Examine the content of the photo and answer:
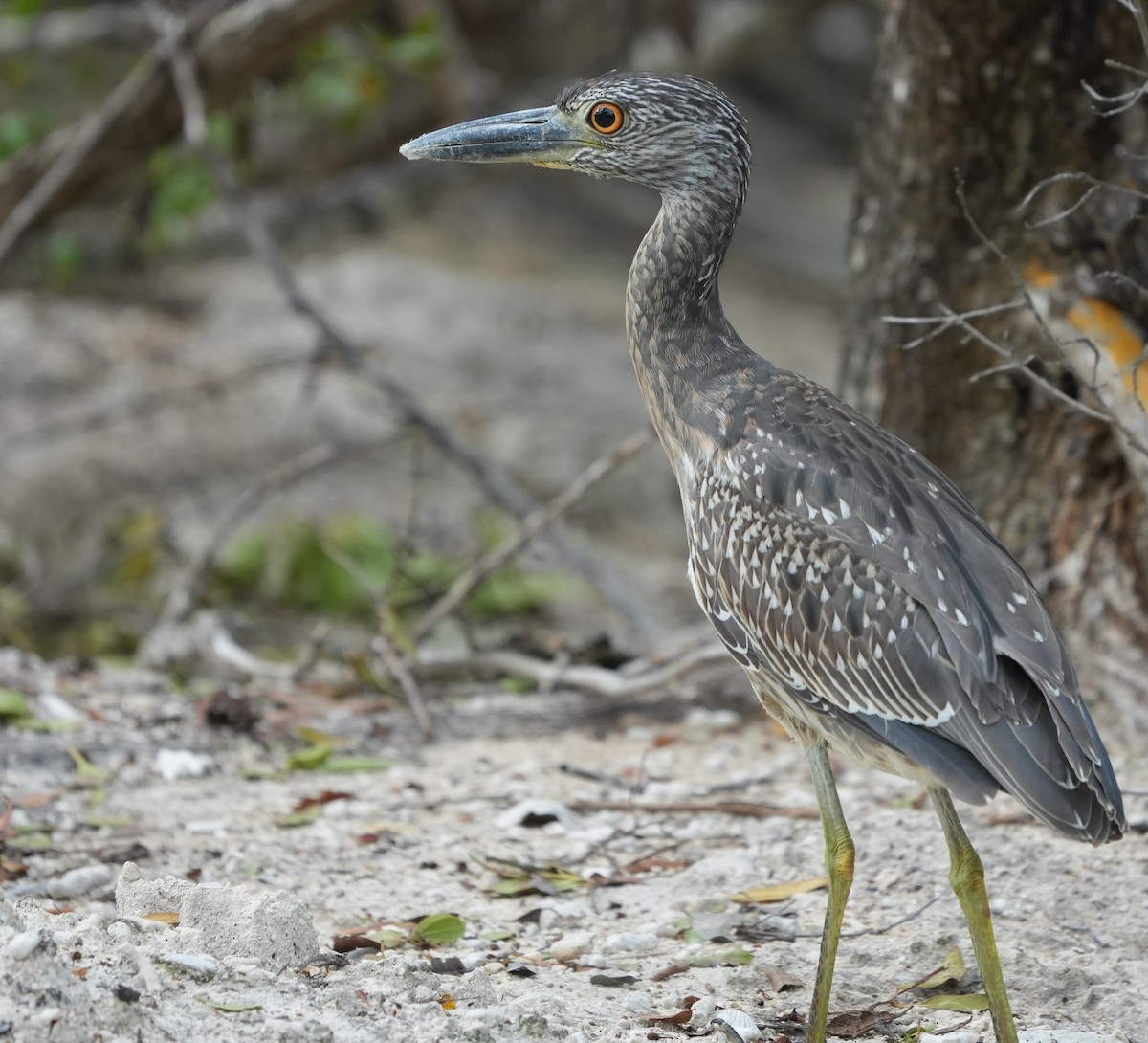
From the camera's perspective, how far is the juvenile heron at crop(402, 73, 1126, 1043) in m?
3.30

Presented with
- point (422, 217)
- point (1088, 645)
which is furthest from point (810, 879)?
point (422, 217)

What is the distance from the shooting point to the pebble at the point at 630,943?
3.80m

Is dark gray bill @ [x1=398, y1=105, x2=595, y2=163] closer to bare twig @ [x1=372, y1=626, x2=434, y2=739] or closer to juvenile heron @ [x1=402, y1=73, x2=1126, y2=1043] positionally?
juvenile heron @ [x1=402, y1=73, x2=1126, y2=1043]

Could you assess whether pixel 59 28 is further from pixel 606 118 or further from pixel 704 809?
pixel 704 809

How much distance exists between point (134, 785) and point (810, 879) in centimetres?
218

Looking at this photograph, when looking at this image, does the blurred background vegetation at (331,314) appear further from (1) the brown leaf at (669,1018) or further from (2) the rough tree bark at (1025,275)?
(1) the brown leaf at (669,1018)

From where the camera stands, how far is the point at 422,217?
11.7 m

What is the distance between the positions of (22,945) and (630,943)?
158 cm

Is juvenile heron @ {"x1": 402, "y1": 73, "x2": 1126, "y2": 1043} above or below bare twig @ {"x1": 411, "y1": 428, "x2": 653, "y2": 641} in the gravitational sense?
above

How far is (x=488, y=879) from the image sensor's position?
4.23 meters

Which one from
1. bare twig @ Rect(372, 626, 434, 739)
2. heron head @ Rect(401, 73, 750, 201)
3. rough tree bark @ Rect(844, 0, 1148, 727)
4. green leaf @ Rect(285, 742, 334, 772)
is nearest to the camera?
heron head @ Rect(401, 73, 750, 201)

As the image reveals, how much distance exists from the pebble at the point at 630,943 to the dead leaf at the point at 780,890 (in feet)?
1.13

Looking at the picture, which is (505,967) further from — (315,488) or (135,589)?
(315,488)

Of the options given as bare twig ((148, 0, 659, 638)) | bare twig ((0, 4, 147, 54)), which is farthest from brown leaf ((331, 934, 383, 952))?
bare twig ((0, 4, 147, 54))
